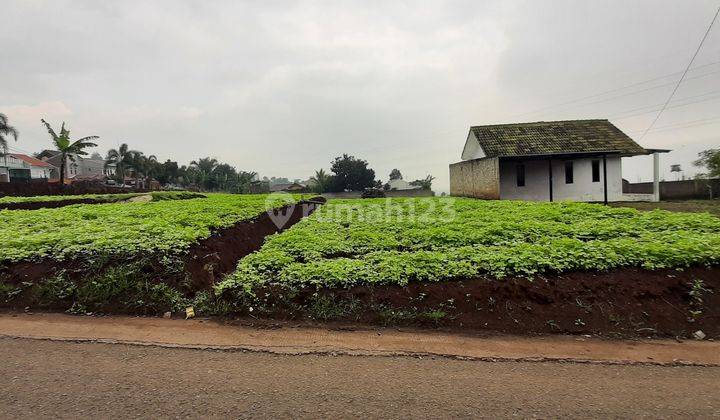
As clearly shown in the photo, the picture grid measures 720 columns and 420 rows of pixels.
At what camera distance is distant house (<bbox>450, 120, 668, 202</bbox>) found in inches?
773

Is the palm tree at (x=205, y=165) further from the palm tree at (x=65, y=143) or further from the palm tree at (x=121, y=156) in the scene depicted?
the palm tree at (x=65, y=143)

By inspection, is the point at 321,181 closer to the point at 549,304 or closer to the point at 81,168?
the point at 81,168

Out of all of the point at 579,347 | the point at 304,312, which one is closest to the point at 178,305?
the point at 304,312

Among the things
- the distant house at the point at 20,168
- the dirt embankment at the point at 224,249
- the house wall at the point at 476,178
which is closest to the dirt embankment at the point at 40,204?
the dirt embankment at the point at 224,249

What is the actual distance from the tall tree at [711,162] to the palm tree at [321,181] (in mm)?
38473

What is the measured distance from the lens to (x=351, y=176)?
2030 inches

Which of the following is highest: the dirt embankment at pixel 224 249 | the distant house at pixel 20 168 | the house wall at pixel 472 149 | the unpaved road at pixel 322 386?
the distant house at pixel 20 168

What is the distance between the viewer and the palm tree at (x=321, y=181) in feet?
168

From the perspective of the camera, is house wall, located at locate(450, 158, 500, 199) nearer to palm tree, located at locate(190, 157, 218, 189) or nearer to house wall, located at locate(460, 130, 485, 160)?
house wall, located at locate(460, 130, 485, 160)

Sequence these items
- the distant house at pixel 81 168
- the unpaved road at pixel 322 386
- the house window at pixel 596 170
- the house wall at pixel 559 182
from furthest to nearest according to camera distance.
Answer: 1. the distant house at pixel 81 168
2. the house window at pixel 596 170
3. the house wall at pixel 559 182
4. the unpaved road at pixel 322 386

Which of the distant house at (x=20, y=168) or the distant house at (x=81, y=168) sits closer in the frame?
the distant house at (x=20, y=168)

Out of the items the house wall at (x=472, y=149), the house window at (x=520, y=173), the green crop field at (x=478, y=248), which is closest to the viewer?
the green crop field at (x=478, y=248)

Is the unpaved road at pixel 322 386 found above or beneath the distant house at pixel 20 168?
beneath

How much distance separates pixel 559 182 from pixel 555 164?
1.04 meters
